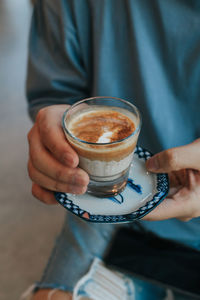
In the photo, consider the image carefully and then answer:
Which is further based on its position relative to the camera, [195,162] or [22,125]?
[22,125]

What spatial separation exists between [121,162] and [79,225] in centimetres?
37

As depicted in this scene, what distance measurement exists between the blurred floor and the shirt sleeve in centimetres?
73

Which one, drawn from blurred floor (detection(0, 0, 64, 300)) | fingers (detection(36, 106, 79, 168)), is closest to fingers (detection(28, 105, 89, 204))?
fingers (detection(36, 106, 79, 168))

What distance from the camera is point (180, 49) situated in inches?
28.8

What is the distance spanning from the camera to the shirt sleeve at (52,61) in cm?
84

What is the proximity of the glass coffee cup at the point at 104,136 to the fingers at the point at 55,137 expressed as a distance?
17mm

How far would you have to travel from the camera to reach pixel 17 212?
4.99ft

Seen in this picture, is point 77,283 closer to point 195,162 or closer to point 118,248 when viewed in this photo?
point 118,248

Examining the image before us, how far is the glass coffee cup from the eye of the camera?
22.9 inches

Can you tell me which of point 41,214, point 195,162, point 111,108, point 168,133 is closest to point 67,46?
point 111,108

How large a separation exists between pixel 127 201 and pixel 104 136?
0.16 metres

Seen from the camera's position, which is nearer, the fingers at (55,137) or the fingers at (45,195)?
the fingers at (55,137)

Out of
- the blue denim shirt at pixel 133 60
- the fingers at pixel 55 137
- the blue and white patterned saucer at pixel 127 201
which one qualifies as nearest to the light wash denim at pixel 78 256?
the blue denim shirt at pixel 133 60

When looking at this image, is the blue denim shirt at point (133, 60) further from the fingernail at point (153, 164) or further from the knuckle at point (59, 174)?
the knuckle at point (59, 174)
